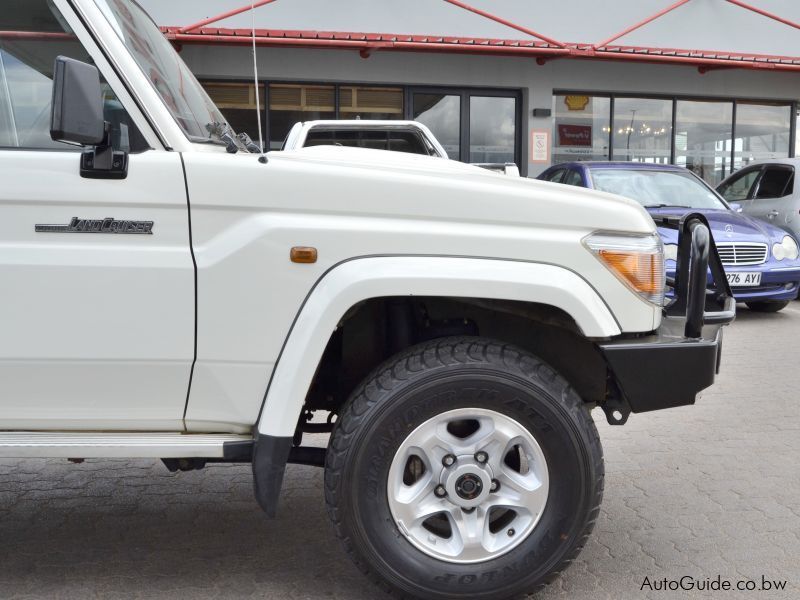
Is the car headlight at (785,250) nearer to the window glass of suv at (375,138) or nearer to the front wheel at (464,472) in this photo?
the window glass of suv at (375,138)

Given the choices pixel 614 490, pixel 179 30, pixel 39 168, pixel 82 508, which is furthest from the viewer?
pixel 179 30

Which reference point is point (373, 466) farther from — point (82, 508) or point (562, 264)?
point (82, 508)

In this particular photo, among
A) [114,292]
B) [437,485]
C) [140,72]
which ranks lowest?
[437,485]

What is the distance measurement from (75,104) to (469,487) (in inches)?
64.7

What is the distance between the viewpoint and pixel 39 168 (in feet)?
7.67

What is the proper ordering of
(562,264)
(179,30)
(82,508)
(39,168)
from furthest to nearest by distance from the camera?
1. (179,30)
2. (82,508)
3. (562,264)
4. (39,168)

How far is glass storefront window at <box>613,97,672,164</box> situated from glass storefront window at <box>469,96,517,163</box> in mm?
2086

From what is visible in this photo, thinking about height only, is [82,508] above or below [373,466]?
below

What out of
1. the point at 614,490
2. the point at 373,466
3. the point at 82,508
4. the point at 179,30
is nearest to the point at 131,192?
the point at 373,466

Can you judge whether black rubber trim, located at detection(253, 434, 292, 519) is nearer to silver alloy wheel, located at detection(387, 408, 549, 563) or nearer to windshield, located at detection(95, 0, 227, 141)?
silver alloy wheel, located at detection(387, 408, 549, 563)

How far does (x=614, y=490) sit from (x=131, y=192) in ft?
8.76

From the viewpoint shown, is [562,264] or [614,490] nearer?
[562,264]

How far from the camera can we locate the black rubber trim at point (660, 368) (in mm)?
2521

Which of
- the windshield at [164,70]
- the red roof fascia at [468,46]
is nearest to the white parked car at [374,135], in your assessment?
the windshield at [164,70]
